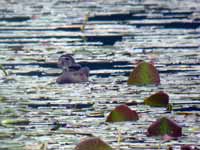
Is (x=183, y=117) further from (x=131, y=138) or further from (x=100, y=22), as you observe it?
(x=100, y=22)

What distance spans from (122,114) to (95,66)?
177cm

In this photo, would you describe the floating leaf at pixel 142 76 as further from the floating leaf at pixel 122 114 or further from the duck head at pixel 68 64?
the floating leaf at pixel 122 114

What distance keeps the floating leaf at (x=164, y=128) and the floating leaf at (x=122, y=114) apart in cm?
30

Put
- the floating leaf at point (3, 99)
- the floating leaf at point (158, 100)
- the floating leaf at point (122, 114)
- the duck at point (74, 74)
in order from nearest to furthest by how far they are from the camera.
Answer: the floating leaf at point (122, 114) < the floating leaf at point (158, 100) < the floating leaf at point (3, 99) < the duck at point (74, 74)

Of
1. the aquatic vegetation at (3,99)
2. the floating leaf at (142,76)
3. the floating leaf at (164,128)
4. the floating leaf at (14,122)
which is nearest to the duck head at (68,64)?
the floating leaf at (142,76)

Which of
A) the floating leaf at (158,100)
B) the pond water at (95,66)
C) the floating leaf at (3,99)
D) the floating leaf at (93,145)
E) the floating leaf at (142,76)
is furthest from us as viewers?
the floating leaf at (142,76)

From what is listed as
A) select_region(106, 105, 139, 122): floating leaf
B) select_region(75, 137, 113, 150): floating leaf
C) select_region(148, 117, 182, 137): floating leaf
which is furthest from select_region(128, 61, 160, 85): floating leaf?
select_region(75, 137, 113, 150): floating leaf

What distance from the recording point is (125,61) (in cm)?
704

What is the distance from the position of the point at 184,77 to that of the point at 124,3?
4.63 metres

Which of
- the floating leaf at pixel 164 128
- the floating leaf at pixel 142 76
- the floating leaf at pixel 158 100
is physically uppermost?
the floating leaf at pixel 142 76

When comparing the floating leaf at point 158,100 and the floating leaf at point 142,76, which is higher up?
the floating leaf at point 142,76

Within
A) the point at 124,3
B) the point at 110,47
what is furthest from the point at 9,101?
the point at 124,3

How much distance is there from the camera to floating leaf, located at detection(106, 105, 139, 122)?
513cm

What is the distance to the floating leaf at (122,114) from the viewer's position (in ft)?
16.8
